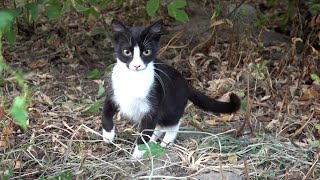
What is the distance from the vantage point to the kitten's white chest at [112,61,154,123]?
279 cm

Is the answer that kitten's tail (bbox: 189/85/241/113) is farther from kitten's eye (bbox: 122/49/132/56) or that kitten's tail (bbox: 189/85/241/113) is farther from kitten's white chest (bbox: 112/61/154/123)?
kitten's eye (bbox: 122/49/132/56)

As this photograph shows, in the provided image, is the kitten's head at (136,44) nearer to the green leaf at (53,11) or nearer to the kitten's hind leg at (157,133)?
the kitten's hind leg at (157,133)

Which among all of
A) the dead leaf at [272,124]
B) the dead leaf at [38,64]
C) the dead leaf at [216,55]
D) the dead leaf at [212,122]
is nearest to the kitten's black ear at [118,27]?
the dead leaf at [212,122]

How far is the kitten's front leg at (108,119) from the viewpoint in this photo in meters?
2.90

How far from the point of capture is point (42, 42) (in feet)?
14.6

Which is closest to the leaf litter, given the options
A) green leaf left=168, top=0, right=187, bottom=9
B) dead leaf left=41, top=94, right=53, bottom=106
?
dead leaf left=41, top=94, right=53, bottom=106

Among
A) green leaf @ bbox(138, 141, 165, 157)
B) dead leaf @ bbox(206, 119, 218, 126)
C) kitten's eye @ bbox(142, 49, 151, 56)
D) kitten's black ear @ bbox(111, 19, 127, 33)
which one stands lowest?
dead leaf @ bbox(206, 119, 218, 126)

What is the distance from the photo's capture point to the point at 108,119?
9.53 ft

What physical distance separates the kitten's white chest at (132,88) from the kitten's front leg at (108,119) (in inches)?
2.1

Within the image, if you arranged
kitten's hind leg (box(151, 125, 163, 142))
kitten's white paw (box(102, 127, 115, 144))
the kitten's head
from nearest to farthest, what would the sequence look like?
the kitten's head < kitten's white paw (box(102, 127, 115, 144)) < kitten's hind leg (box(151, 125, 163, 142))

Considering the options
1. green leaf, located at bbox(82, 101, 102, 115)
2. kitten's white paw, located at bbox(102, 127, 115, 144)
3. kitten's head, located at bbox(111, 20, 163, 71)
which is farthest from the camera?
green leaf, located at bbox(82, 101, 102, 115)

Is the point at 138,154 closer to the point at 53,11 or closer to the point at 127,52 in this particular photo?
the point at 127,52

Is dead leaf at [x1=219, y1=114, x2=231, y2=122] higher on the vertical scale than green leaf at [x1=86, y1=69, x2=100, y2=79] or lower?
higher

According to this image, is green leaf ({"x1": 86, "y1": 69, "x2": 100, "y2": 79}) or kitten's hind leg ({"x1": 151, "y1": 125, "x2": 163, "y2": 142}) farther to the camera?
green leaf ({"x1": 86, "y1": 69, "x2": 100, "y2": 79})
